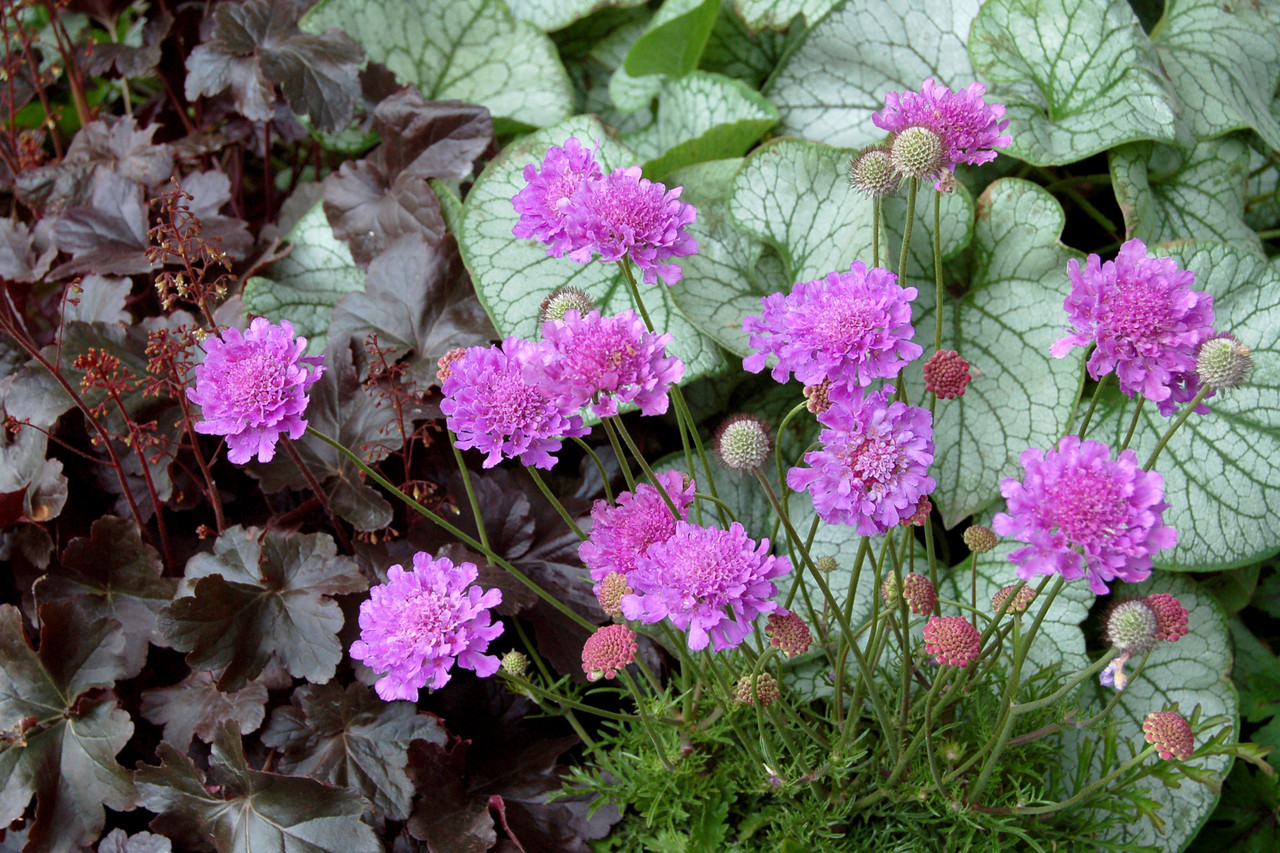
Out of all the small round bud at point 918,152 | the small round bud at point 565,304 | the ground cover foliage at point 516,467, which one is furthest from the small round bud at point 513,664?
the small round bud at point 918,152

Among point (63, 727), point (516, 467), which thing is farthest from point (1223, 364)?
point (63, 727)

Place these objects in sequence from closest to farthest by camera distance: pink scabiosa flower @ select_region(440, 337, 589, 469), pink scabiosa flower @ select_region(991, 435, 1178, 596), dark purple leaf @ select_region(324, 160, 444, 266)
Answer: pink scabiosa flower @ select_region(991, 435, 1178, 596), pink scabiosa flower @ select_region(440, 337, 589, 469), dark purple leaf @ select_region(324, 160, 444, 266)

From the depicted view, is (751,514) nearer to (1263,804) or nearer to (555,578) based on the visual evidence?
(555,578)

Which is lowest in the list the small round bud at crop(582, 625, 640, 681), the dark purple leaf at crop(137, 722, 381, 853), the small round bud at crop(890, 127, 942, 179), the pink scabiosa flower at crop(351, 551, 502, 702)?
the dark purple leaf at crop(137, 722, 381, 853)

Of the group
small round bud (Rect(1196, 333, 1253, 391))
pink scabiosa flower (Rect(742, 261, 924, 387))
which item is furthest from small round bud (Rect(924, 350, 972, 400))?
small round bud (Rect(1196, 333, 1253, 391))

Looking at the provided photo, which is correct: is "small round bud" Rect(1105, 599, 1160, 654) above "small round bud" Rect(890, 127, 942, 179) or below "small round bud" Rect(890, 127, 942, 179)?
below

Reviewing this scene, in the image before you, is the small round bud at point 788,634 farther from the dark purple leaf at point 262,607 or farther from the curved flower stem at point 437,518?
the dark purple leaf at point 262,607

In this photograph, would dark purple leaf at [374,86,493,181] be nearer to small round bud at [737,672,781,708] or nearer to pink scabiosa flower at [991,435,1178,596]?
small round bud at [737,672,781,708]

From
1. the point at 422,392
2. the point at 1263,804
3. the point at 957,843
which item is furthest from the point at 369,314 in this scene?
the point at 1263,804
